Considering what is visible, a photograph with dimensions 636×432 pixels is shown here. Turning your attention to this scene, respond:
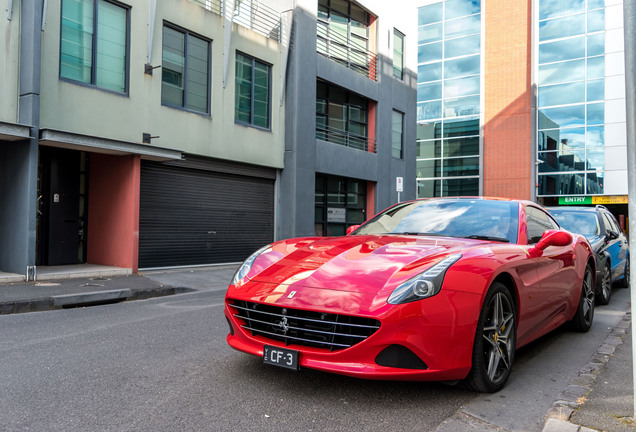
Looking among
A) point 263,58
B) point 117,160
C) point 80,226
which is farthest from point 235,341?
point 263,58

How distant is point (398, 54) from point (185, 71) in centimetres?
1196

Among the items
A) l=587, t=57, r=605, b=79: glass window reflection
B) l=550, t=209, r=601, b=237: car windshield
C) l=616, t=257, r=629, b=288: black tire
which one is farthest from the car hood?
l=587, t=57, r=605, b=79: glass window reflection

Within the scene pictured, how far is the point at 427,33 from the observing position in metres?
33.4

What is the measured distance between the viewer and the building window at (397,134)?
21578 mm

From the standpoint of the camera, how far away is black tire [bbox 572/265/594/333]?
18.4 feet

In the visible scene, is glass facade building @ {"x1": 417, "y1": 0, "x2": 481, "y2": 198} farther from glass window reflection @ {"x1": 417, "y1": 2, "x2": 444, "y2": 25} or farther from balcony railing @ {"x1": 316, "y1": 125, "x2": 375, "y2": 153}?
balcony railing @ {"x1": 316, "y1": 125, "x2": 375, "y2": 153}

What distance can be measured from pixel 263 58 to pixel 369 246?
1215cm

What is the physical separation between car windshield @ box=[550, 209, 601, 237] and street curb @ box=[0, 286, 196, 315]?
735 centimetres

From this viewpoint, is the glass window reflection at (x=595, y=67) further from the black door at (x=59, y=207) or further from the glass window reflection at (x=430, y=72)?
the black door at (x=59, y=207)

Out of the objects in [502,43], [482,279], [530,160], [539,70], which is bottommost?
[482,279]

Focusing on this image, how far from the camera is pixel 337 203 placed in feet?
60.4

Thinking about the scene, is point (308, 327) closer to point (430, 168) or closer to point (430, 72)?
point (430, 168)

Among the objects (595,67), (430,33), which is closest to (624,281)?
(595,67)

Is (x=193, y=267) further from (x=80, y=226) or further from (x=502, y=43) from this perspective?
(x=502, y=43)
